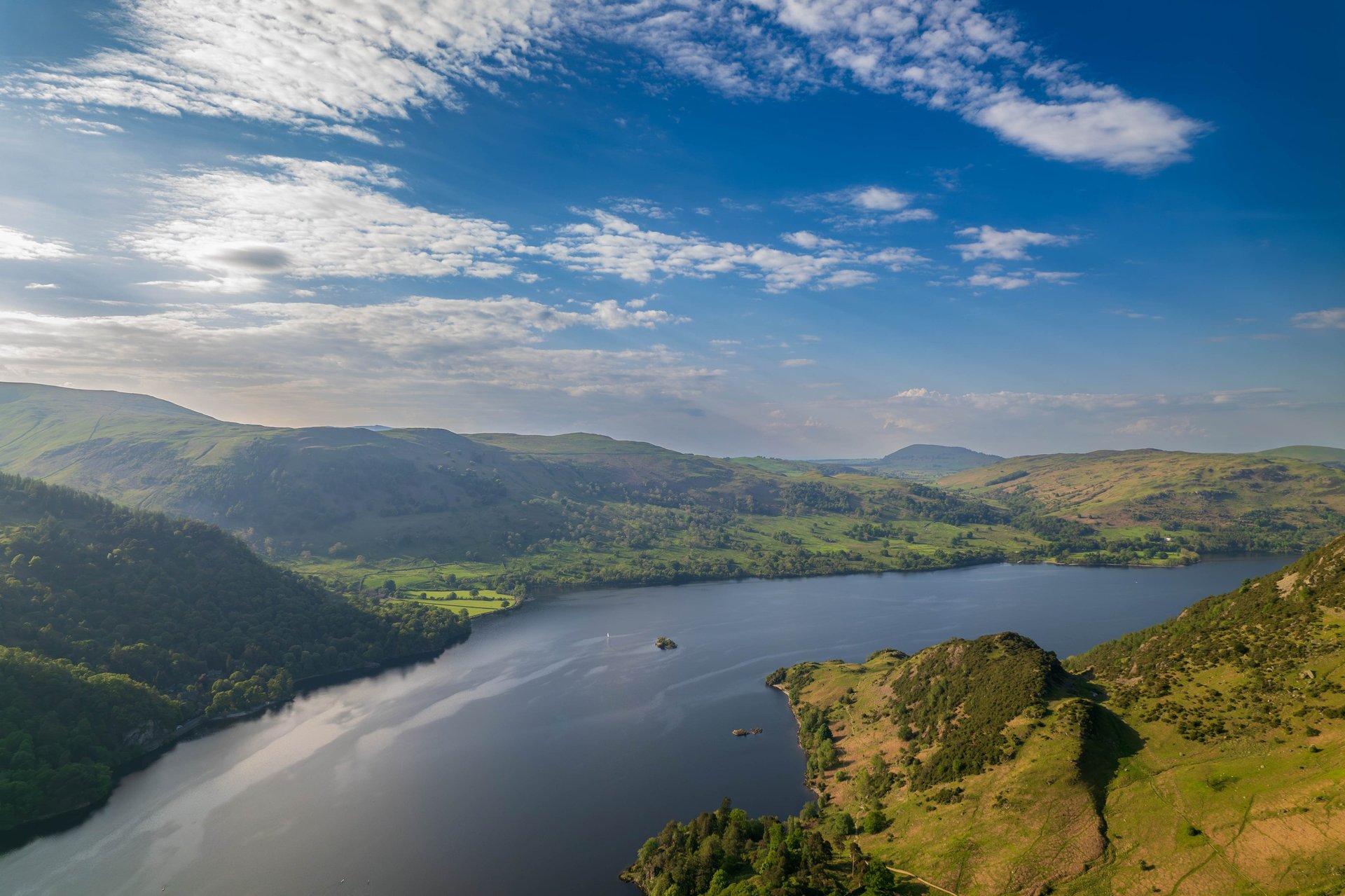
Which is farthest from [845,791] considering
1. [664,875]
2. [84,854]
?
[84,854]

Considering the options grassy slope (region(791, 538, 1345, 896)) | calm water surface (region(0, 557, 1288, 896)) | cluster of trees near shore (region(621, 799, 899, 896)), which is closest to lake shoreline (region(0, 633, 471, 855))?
calm water surface (region(0, 557, 1288, 896))

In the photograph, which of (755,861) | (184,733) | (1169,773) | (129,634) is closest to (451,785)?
(755,861)

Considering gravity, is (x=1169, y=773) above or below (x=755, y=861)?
above

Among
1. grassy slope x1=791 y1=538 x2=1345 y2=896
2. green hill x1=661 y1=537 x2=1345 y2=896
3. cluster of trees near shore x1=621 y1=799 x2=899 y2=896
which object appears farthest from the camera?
cluster of trees near shore x1=621 y1=799 x2=899 y2=896

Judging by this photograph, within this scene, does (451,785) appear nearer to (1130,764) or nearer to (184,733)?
(184,733)

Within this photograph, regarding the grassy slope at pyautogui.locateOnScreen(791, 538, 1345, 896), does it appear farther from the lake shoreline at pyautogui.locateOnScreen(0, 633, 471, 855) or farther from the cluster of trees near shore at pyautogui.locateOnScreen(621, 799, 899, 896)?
the lake shoreline at pyautogui.locateOnScreen(0, 633, 471, 855)

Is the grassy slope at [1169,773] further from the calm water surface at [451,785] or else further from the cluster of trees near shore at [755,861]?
the calm water surface at [451,785]
